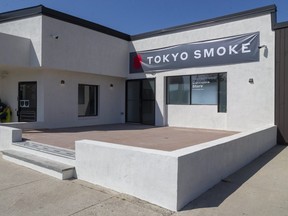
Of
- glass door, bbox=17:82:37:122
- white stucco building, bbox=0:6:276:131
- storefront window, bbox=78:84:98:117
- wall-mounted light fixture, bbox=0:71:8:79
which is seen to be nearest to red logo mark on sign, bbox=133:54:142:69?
white stucco building, bbox=0:6:276:131

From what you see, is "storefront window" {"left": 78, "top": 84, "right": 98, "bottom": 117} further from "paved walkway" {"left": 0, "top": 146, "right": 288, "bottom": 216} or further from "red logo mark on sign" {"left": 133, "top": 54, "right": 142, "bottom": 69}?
"paved walkway" {"left": 0, "top": 146, "right": 288, "bottom": 216}

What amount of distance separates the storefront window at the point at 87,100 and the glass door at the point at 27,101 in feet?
7.00

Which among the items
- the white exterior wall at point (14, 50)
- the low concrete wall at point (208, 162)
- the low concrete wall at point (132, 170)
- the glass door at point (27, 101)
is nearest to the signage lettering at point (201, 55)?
the low concrete wall at point (208, 162)

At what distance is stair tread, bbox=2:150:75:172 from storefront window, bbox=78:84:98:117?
607 centimetres

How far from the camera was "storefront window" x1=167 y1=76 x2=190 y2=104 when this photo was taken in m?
12.4

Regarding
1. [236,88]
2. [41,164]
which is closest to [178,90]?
A: [236,88]

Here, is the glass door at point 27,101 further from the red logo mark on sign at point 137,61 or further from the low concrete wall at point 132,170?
the low concrete wall at point 132,170

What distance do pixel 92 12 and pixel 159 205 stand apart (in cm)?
1080

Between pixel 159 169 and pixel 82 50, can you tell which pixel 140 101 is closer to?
pixel 82 50

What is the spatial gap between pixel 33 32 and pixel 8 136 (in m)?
4.84

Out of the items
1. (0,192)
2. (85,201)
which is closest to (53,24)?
(0,192)

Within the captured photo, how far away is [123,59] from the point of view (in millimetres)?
14148

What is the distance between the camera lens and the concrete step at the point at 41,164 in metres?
5.25

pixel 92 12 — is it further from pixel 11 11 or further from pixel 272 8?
pixel 272 8
